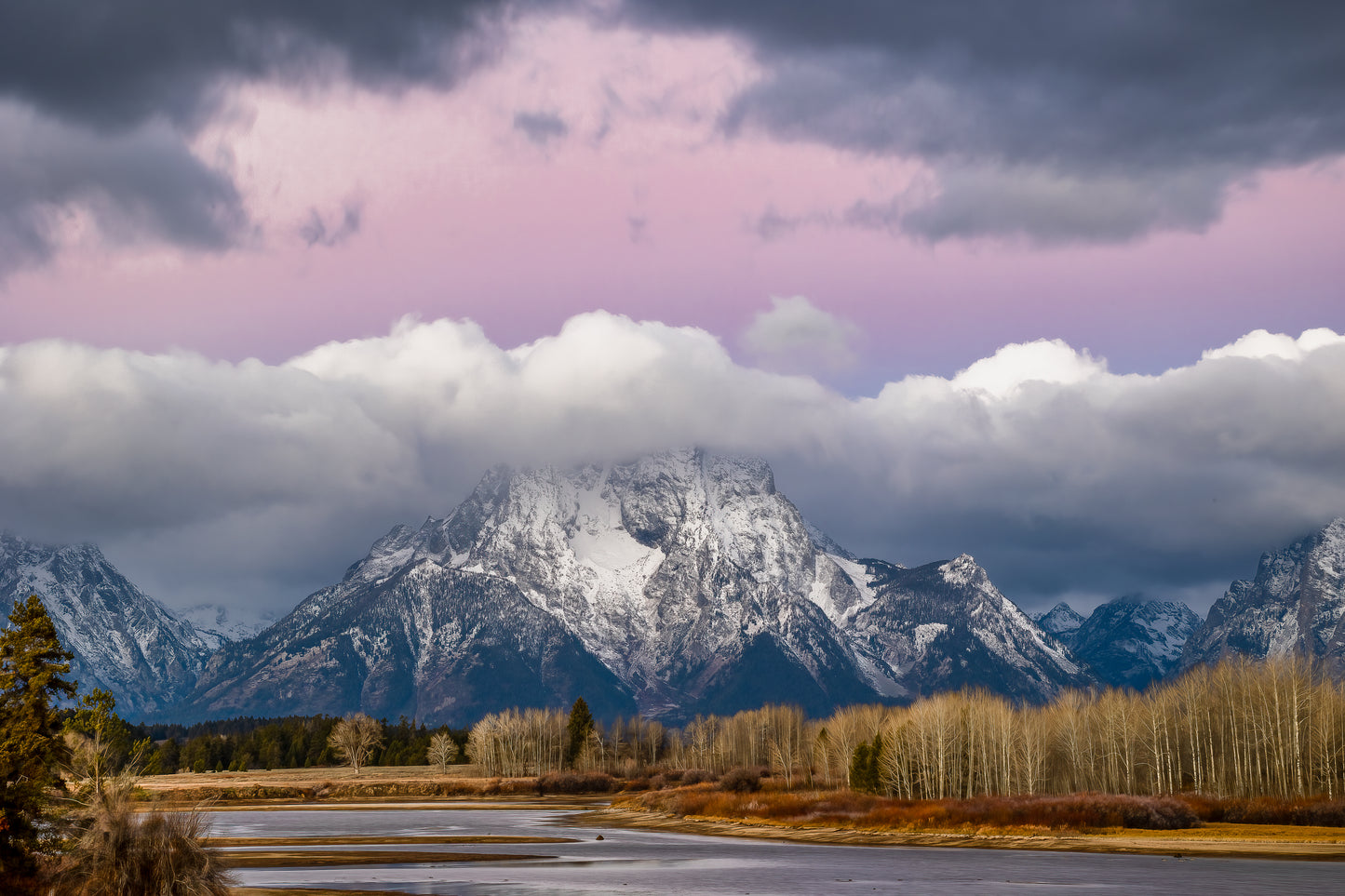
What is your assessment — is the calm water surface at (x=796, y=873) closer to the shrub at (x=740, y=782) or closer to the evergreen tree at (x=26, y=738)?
the evergreen tree at (x=26, y=738)

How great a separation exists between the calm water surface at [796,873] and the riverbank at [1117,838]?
4424mm

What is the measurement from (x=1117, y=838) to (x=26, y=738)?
8124 centimetres

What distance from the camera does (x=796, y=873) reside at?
72.8m

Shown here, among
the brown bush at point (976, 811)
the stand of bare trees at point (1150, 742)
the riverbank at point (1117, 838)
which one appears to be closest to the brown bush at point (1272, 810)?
the riverbank at point (1117, 838)

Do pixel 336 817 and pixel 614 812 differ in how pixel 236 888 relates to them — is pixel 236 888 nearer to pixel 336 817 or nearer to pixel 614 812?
pixel 336 817

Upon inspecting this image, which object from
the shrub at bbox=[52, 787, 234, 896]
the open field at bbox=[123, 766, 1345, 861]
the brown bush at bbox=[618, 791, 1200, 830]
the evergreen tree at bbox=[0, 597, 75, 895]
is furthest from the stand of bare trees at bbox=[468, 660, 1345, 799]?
the shrub at bbox=[52, 787, 234, 896]

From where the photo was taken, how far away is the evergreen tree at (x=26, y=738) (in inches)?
1986

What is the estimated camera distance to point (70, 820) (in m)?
47.8

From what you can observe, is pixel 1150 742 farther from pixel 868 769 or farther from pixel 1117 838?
pixel 1117 838

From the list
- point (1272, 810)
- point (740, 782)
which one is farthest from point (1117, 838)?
point (740, 782)

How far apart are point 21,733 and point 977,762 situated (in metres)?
133

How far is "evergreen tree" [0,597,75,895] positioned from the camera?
5044cm

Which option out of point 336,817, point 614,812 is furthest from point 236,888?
point 614,812

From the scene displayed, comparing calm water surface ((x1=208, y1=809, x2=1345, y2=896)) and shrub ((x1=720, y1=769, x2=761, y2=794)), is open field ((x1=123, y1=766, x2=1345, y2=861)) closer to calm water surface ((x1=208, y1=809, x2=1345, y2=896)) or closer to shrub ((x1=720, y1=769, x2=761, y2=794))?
calm water surface ((x1=208, y1=809, x2=1345, y2=896))
